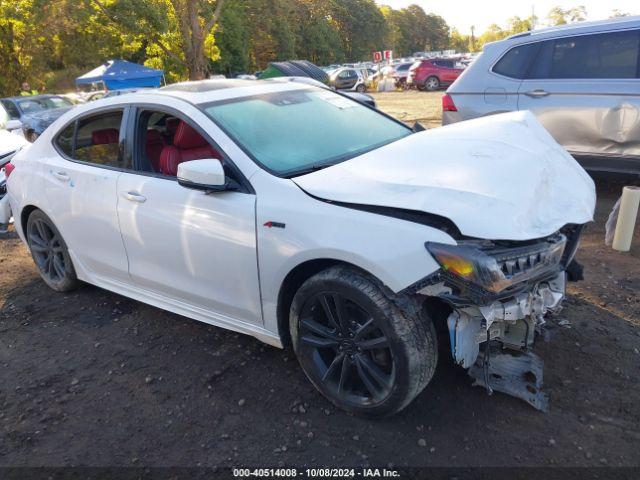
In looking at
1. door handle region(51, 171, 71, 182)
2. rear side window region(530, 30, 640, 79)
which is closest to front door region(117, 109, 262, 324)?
door handle region(51, 171, 71, 182)

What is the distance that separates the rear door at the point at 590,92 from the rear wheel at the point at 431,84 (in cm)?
2580

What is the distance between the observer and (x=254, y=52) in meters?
54.7

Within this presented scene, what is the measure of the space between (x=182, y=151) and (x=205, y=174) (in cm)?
93

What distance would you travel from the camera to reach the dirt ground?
2.59 meters

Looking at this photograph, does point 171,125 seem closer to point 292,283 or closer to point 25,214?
point 292,283

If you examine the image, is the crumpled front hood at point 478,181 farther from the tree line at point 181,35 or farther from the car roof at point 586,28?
the tree line at point 181,35

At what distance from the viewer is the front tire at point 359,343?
2.55 metres

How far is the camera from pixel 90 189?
3838mm

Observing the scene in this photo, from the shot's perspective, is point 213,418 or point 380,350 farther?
point 213,418

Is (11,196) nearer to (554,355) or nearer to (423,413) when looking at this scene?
(423,413)

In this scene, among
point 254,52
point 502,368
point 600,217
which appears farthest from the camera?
point 254,52

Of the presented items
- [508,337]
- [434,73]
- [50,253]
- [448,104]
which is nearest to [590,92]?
[448,104]

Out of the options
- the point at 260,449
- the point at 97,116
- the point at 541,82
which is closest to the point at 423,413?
the point at 260,449

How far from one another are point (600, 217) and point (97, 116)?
4771mm
